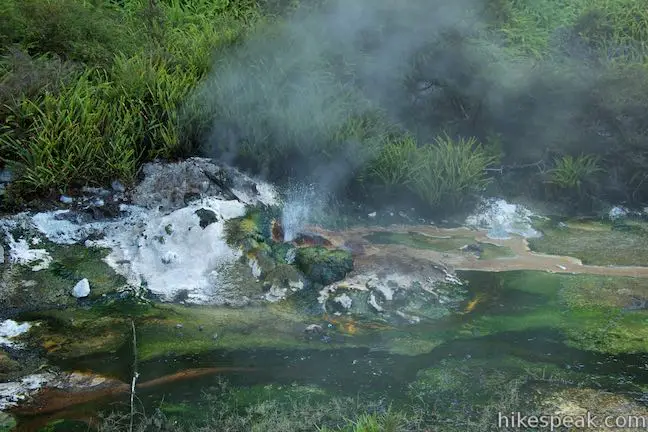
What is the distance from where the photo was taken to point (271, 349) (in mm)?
4090

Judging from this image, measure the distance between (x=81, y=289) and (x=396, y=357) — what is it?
2.14 m

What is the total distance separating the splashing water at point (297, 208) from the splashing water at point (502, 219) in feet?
4.72

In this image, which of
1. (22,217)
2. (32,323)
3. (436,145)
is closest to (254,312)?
(32,323)

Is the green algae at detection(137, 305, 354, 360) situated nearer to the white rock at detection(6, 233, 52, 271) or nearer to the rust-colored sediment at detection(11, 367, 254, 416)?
the rust-colored sediment at detection(11, 367, 254, 416)

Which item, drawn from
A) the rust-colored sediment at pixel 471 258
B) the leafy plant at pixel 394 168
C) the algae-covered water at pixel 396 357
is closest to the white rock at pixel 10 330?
the algae-covered water at pixel 396 357

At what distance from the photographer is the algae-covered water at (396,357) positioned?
3580 millimetres

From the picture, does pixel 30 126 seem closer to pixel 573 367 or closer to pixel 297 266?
pixel 297 266

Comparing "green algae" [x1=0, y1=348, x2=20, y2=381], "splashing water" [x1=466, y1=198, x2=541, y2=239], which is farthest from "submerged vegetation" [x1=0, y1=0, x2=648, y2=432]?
"splashing water" [x1=466, y1=198, x2=541, y2=239]

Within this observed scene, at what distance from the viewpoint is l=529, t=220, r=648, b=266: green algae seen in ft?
18.3

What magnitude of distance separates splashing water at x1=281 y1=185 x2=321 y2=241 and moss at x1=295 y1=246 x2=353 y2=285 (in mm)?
545

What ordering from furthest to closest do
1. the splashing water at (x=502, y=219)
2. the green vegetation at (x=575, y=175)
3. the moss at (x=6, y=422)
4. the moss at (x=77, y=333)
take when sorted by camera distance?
1. the green vegetation at (x=575, y=175)
2. the splashing water at (x=502, y=219)
3. the moss at (x=77, y=333)
4. the moss at (x=6, y=422)

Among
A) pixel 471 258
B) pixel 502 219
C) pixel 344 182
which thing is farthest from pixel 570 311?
pixel 344 182

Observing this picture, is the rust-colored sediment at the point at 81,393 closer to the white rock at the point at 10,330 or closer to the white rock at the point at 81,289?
the white rock at the point at 10,330

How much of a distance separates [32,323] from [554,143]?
502 cm
